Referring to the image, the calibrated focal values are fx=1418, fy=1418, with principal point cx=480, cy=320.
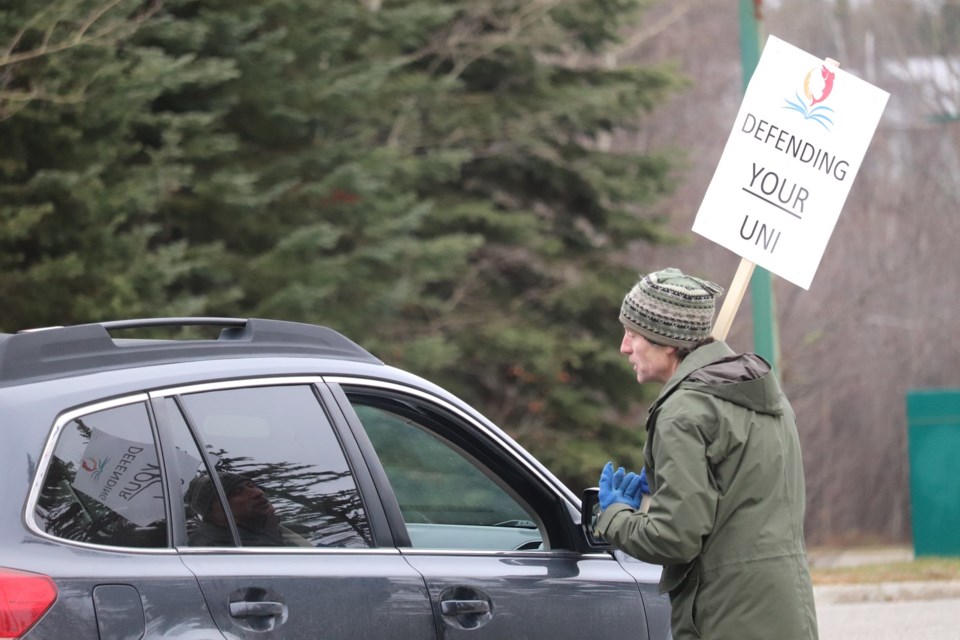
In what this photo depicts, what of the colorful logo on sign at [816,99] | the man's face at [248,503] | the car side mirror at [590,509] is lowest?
the car side mirror at [590,509]

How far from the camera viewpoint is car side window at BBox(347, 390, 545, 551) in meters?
3.97

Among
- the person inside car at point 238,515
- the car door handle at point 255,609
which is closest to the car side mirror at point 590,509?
the person inside car at point 238,515

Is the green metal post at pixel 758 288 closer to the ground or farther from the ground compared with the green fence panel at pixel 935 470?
farther from the ground

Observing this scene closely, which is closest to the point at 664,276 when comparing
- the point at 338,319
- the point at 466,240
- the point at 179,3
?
the point at 179,3

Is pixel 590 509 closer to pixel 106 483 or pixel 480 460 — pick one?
pixel 480 460

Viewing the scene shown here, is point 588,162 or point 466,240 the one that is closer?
point 466,240

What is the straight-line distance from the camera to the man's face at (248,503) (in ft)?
11.4

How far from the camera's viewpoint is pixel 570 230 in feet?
65.6

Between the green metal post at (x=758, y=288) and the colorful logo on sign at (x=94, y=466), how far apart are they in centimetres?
884

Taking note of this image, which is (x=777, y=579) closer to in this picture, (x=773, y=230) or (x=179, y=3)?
(x=773, y=230)

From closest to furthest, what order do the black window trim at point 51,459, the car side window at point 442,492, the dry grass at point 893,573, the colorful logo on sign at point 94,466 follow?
the black window trim at point 51,459 → the colorful logo on sign at point 94,466 → the car side window at point 442,492 → the dry grass at point 893,573

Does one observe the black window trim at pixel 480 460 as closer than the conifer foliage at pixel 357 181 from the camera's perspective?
Yes

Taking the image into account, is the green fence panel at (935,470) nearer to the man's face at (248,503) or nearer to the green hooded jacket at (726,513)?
the green hooded jacket at (726,513)

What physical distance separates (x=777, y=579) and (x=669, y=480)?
383 mm
